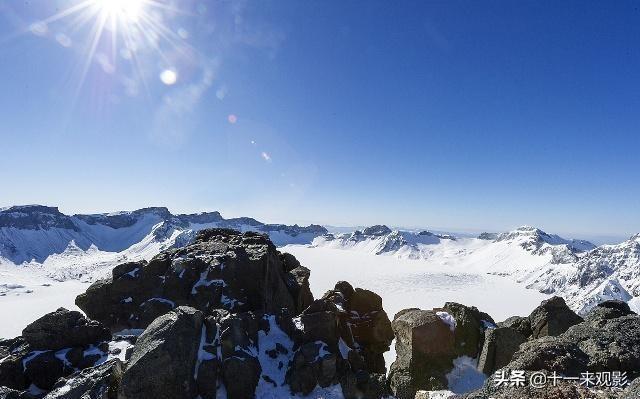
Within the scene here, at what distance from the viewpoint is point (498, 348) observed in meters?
35.4

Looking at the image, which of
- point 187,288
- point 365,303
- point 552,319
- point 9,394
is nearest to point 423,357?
point 552,319

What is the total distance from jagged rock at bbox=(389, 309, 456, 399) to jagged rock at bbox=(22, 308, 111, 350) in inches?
1274

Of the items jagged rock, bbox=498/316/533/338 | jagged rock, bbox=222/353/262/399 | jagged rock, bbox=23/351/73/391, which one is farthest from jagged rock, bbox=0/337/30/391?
jagged rock, bbox=498/316/533/338

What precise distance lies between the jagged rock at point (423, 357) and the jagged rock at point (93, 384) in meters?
27.1

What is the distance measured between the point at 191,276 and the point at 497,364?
40608 millimetres

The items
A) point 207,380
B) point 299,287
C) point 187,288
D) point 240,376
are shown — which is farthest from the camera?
point 299,287

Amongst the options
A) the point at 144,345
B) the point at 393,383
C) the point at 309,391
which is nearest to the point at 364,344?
the point at 393,383

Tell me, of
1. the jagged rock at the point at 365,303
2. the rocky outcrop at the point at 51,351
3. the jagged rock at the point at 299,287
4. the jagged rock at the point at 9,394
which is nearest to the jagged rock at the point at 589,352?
the jagged rock at the point at 365,303

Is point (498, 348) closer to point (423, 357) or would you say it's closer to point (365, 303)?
point (423, 357)

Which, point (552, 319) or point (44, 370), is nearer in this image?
point (44, 370)

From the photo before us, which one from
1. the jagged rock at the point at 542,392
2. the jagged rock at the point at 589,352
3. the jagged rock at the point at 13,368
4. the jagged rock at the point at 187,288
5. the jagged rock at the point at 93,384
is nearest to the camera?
the jagged rock at the point at 542,392

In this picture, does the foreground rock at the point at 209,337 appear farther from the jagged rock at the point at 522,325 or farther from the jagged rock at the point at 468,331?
the jagged rock at the point at 522,325

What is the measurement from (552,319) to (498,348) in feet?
27.2

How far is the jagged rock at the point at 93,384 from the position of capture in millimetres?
25391
